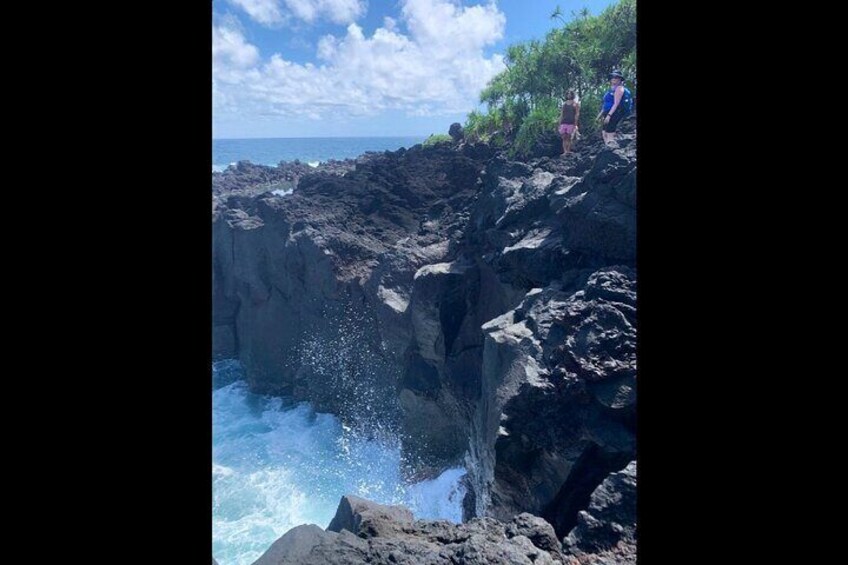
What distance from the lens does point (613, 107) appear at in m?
11.7

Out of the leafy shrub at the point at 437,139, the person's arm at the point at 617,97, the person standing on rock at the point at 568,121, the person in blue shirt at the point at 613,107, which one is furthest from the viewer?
the leafy shrub at the point at 437,139

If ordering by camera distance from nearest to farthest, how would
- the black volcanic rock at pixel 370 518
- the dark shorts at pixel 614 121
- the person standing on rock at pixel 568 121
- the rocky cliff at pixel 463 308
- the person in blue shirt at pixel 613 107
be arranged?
the black volcanic rock at pixel 370 518
the rocky cliff at pixel 463 308
the person in blue shirt at pixel 613 107
the dark shorts at pixel 614 121
the person standing on rock at pixel 568 121

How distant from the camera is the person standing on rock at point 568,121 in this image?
13.6 meters

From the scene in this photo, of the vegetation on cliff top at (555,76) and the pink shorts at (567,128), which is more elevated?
the vegetation on cliff top at (555,76)

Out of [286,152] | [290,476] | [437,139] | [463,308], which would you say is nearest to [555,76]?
[437,139]

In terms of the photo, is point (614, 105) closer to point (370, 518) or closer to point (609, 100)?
point (609, 100)

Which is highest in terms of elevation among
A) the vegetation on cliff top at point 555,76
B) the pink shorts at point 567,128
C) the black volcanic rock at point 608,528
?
the vegetation on cliff top at point 555,76

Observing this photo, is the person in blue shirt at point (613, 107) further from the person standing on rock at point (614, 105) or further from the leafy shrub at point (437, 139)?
the leafy shrub at point (437, 139)

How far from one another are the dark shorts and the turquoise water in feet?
31.2

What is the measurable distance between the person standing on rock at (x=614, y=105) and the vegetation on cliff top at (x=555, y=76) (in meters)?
3.47

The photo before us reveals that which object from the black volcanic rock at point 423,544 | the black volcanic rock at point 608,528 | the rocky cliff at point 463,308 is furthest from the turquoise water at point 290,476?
the black volcanic rock at point 423,544
